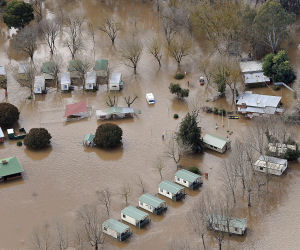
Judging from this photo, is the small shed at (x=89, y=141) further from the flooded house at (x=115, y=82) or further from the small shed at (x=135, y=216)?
the small shed at (x=135, y=216)

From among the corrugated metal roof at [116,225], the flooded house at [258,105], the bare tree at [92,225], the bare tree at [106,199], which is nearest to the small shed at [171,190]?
the bare tree at [106,199]

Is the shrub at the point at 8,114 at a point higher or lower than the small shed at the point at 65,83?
lower

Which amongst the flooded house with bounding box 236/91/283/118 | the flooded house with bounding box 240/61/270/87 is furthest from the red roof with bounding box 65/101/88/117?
the flooded house with bounding box 240/61/270/87

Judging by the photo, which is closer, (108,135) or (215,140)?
(215,140)

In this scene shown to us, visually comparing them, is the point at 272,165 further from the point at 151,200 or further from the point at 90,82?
the point at 90,82

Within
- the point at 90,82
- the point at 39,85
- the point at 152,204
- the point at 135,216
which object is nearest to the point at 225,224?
the point at 152,204

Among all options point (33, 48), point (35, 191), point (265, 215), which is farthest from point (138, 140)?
point (33, 48)
